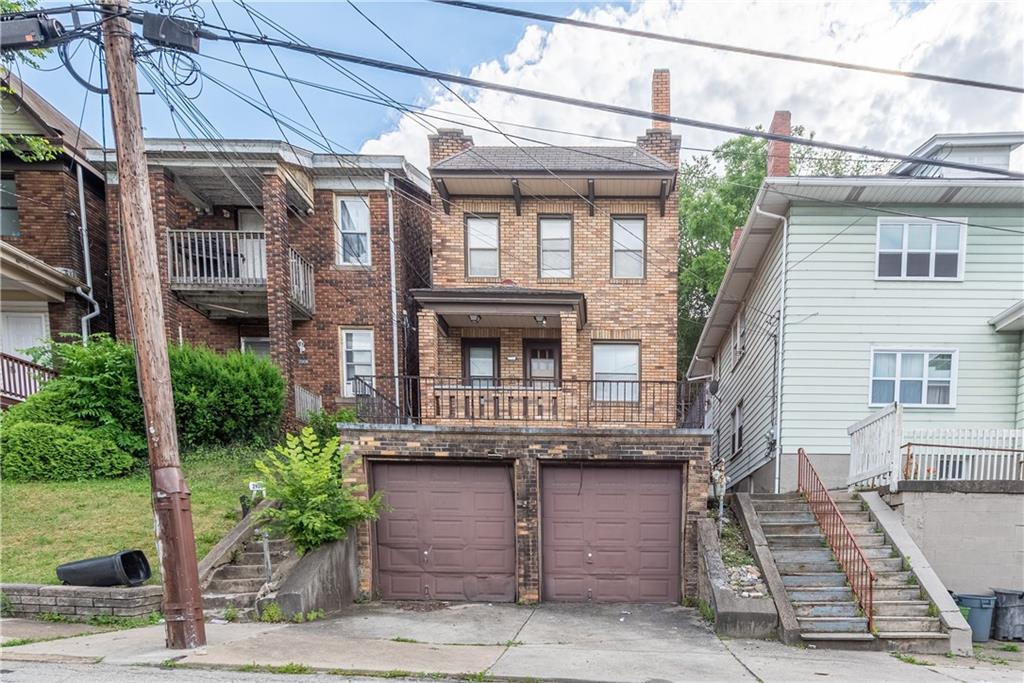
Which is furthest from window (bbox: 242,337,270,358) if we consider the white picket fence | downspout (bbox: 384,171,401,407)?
the white picket fence

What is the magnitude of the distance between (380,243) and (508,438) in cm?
708

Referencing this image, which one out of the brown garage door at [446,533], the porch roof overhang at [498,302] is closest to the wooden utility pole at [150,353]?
the brown garage door at [446,533]

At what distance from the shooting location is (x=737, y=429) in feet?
48.9

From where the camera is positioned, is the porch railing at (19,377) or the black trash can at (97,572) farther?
the porch railing at (19,377)

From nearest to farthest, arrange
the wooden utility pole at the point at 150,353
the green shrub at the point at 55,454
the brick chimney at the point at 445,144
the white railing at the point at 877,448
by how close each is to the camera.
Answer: the wooden utility pole at the point at 150,353, the white railing at the point at 877,448, the green shrub at the point at 55,454, the brick chimney at the point at 445,144

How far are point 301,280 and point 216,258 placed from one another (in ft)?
6.53

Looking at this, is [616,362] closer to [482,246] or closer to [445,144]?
[482,246]

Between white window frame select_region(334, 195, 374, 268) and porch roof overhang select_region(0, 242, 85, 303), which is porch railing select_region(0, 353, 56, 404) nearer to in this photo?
porch roof overhang select_region(0, 242, 85, 303)

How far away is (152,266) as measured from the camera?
5.17 metres

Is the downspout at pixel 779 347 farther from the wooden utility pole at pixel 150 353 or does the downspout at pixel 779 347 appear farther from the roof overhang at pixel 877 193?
the wooden utility pole at pixel 150 353

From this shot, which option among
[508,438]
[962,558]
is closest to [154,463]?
[508,438]

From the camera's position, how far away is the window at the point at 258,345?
13430 millimetres

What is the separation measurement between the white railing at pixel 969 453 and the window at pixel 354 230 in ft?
39.4

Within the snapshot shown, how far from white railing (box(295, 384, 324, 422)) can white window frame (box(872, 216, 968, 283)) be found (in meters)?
12.7
